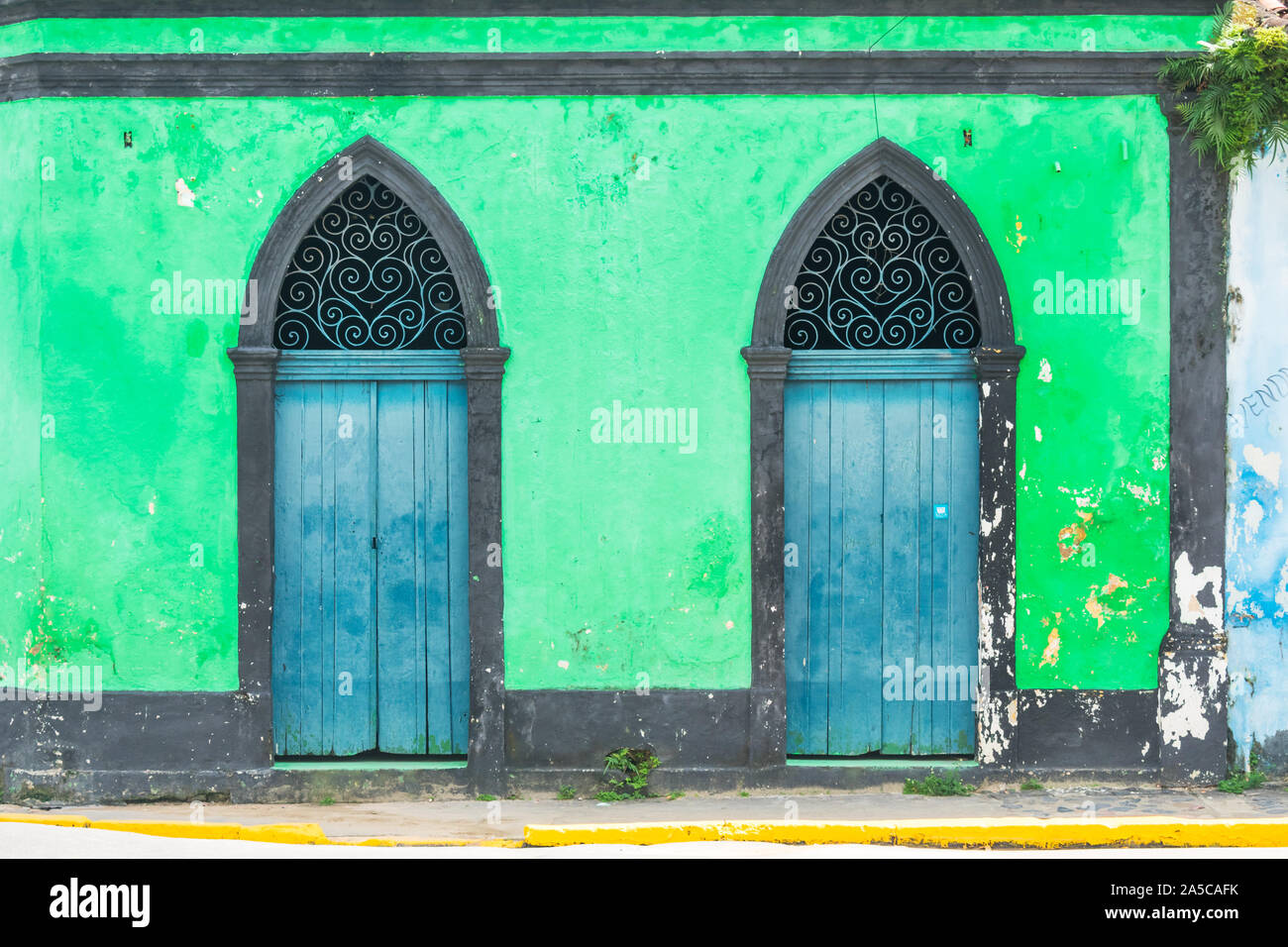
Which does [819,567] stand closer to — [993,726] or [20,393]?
[993,726]

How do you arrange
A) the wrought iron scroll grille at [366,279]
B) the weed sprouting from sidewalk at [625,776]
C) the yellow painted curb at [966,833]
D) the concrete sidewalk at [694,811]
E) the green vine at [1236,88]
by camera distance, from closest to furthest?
the yellow painted curb at [966,833], the concrete sidewalk at [694,811], the green vine at [1236,88], the weed sprouting from sidewalk at [625,776], the wrought iron scroll grille at [366,279]

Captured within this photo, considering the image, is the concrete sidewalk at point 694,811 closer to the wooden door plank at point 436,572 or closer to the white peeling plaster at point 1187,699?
the white peeling plaster at point 1187,699

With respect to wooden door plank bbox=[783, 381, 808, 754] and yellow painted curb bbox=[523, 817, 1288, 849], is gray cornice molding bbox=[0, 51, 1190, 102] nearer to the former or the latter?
wooden door plank bbox=[783, 381, 808, 754]

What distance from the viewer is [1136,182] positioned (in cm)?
675

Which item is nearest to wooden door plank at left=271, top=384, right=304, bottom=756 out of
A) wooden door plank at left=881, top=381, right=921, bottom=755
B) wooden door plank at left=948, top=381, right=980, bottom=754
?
wooden door plank at left=881, top=381, right=921, bottom=755

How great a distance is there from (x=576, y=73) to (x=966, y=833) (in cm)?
451

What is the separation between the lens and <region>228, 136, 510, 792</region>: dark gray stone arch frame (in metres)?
6.72

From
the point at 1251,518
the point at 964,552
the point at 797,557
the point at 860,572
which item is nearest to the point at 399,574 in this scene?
the point at 797,557

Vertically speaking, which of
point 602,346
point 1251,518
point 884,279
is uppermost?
point 884,279

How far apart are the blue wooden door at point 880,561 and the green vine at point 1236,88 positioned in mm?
1870

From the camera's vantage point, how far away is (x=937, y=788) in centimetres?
670

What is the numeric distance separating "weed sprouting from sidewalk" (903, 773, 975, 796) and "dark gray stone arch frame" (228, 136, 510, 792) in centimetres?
227

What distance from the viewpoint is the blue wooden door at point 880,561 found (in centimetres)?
689

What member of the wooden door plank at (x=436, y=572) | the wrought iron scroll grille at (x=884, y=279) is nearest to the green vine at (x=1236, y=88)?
the wrought iron scroll grille at (x=884, y=279)
